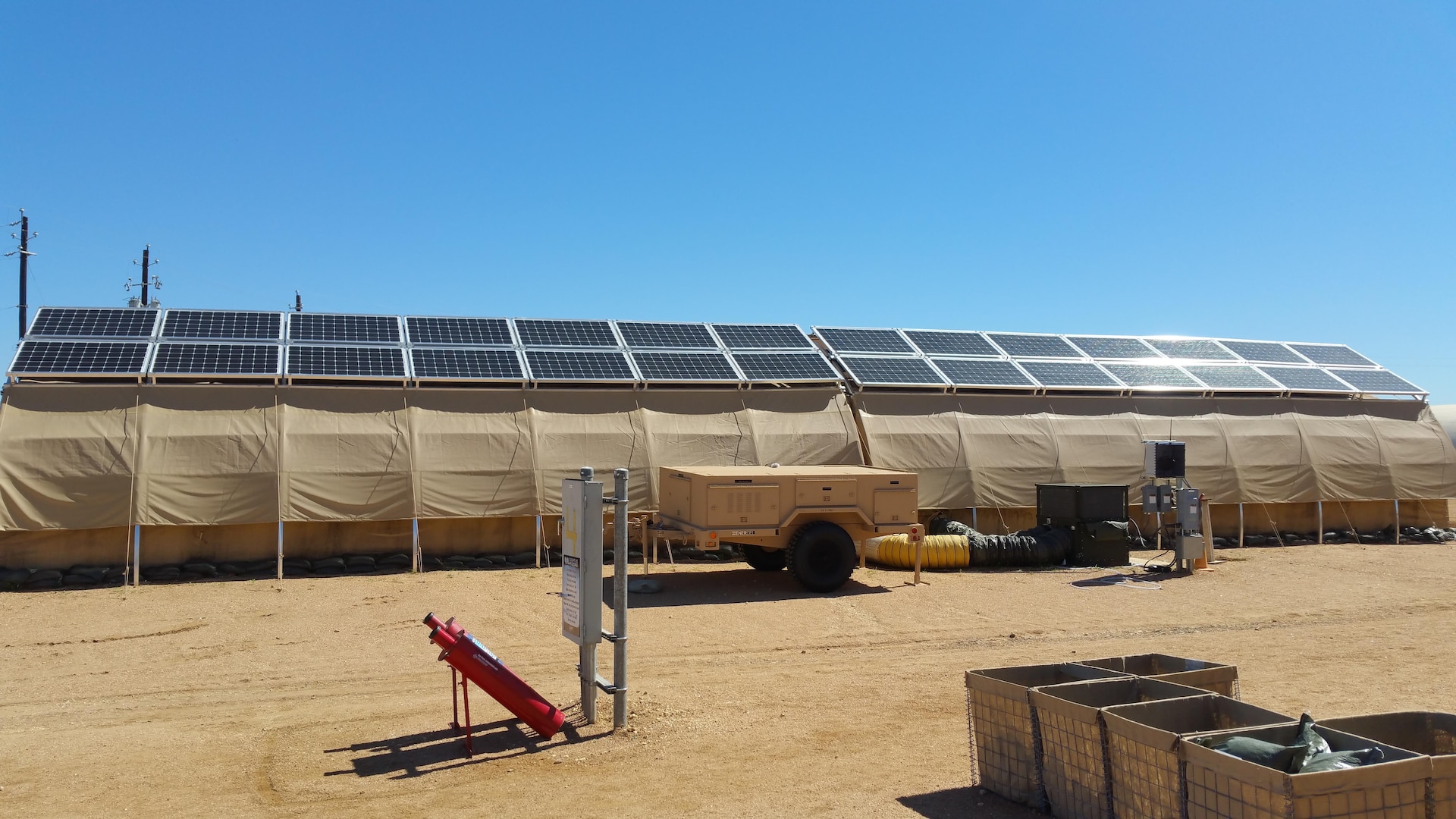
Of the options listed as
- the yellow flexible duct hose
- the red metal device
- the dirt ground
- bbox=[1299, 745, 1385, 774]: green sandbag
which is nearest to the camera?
bbox=[1299, 745, 1385, 774]: green sandbag

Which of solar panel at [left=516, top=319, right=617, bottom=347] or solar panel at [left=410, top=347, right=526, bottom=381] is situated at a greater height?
solar panel at [left=516, top=319, right=617, bottom=347]

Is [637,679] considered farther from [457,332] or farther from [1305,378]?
[1305,378]

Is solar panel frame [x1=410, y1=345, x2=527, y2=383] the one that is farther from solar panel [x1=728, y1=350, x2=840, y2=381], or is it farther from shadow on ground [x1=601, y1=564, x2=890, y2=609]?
shadow on ground [x1=601, y1=564, x2=890, y2=609]

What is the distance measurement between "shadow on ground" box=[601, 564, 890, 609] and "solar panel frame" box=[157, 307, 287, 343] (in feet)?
29.7

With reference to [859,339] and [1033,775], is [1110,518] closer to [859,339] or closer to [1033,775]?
[859,339]

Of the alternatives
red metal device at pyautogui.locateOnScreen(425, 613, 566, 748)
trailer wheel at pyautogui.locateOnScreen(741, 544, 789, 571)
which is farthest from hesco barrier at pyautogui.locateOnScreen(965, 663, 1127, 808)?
trailer wheel at pyautogui.locateOnScreen(741, 544, 789, 571)

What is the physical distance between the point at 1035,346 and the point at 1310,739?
21785mm

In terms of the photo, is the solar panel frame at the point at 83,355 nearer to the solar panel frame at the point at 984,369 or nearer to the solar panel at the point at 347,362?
the solar panel at the point at 347,362

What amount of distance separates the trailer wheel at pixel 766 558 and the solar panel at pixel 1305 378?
1592 cm

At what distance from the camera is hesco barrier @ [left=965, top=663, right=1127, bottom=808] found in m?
6.54

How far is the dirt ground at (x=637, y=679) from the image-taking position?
710cm

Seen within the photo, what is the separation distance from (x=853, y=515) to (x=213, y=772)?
10.8m

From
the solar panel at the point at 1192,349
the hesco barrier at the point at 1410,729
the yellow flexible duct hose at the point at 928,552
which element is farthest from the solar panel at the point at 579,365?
the hesco barrier at the point at 1410,729

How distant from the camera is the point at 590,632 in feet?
29.1
